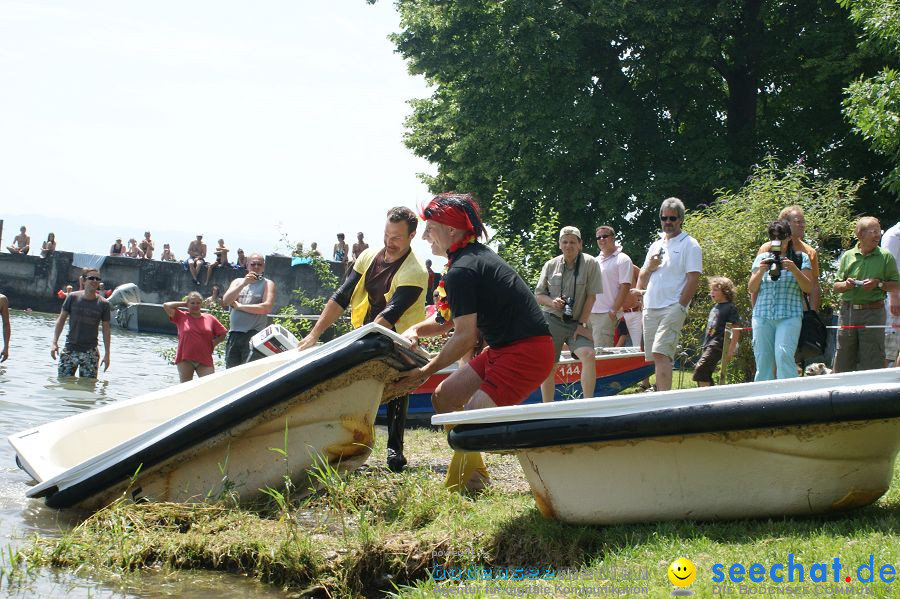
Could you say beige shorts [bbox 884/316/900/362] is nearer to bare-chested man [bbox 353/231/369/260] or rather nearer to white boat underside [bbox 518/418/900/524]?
white boat underside [bbox 518/418/900/524]

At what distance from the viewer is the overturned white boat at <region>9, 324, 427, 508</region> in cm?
583

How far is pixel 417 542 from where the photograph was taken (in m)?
5.02

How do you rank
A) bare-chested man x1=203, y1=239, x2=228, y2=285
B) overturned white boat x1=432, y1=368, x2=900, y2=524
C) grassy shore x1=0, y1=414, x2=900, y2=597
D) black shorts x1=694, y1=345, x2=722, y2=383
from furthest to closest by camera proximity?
bare-chested man x1=203, y1=239, x2=228, y2=285 → black shorts x1=694, y1=345, x2=722, y2=383 → overturned white boat x1=432, y1=368, x2=900, y2=524 → grassy shore x1=0, y1=414, x2=900, y2=597

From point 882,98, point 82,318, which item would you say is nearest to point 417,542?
point 82,318

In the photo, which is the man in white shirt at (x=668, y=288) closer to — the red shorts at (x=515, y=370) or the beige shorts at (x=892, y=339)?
the beige shorts at (x=892, y=339)

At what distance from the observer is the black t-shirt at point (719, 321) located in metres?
11.0

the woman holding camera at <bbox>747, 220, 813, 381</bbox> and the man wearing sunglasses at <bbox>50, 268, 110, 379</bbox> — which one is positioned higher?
the woman holding camera at <bbox>747, 220, 813, 381</bbox>

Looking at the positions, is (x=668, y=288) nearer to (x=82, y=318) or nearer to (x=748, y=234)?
(x=748, y=234)

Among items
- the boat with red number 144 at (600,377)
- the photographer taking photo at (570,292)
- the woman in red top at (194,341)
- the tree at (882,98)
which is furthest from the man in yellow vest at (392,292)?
the tree at (882,98)

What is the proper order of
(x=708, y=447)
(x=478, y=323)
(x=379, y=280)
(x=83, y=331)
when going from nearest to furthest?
(x=708, y=447) < (x=478, y=323) < (x=379, y=280) < (x=83, y=331)

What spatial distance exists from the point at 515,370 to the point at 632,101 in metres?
21.5

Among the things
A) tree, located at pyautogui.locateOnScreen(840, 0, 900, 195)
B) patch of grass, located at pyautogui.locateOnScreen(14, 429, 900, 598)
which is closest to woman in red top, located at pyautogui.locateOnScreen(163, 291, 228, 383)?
patch of grass, located at pyautogui.locateOnScreen(14, 429, 900, 598)

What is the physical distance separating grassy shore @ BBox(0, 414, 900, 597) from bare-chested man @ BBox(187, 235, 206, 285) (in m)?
36.8

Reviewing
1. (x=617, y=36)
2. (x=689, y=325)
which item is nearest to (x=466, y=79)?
(x=617, y=36)
